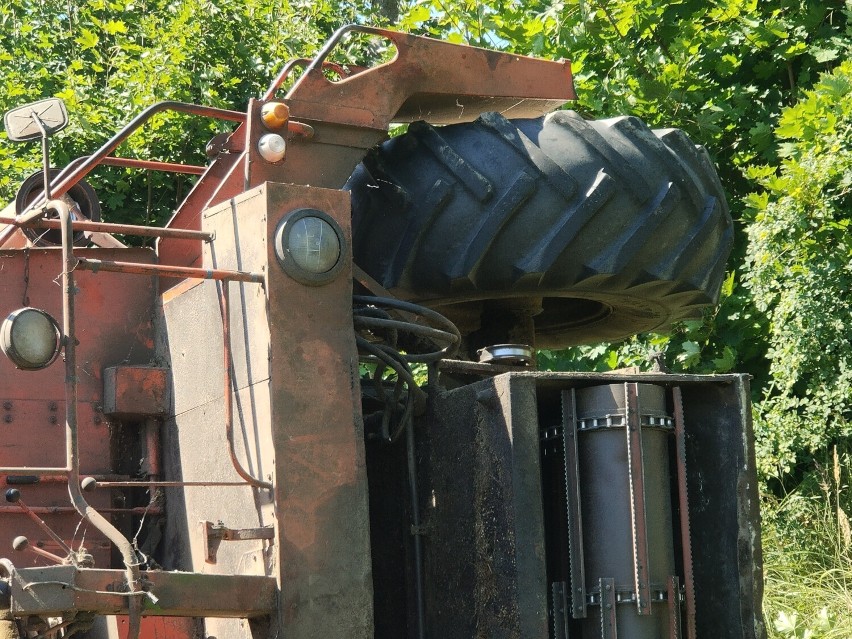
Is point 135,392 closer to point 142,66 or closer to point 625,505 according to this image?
point 625,505

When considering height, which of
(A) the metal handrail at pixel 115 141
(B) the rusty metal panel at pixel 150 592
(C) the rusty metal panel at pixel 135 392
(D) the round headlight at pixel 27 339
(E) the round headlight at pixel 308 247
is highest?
(A) the metal handrail at pixel 115 141

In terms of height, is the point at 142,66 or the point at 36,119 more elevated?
the point at 142,66

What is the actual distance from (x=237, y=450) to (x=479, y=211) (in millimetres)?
1260

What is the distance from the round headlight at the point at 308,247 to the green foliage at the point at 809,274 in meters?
6.10

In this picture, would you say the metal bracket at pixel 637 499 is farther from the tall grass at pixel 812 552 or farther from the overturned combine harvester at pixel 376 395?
the tall grass at pixel 812 552

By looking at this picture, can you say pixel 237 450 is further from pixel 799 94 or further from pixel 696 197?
pixel 799 94

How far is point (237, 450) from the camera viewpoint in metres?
4.27

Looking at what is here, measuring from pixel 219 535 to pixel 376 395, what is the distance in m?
1.00

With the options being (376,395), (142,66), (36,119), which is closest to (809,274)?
(376,395)

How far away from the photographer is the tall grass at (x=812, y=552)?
857cm

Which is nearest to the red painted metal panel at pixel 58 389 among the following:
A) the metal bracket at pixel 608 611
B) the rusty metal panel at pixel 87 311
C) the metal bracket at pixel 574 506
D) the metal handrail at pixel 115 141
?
the rusty metal panel at pixel 87 311

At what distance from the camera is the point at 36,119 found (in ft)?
14.7

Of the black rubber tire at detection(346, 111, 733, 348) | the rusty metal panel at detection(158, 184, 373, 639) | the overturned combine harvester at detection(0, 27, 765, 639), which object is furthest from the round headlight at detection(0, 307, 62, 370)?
the black rubber tire at detection(346, 111, 733, 348)

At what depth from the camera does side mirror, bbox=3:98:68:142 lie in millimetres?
4508
